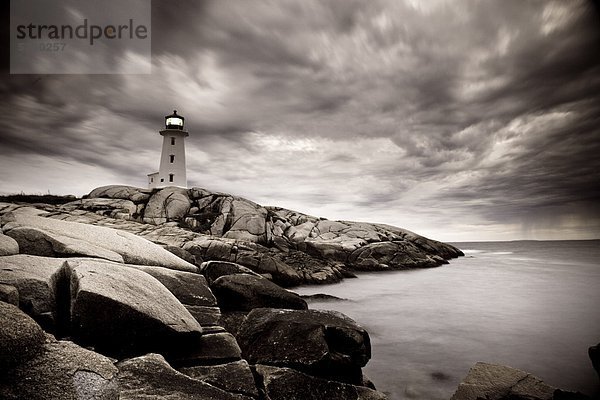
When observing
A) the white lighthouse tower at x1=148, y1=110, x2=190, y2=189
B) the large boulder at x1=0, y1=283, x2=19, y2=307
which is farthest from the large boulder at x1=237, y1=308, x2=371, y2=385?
the white lighthouse tower at x1=148, y1=110, x2=190, y2=189

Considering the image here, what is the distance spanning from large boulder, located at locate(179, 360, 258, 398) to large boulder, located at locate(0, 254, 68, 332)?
1770mm

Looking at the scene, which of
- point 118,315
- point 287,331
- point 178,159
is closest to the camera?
point 118,315

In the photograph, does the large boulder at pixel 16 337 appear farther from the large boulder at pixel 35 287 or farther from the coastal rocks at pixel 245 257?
the coastal rocks at pixel 245 257

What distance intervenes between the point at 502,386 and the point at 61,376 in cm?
598

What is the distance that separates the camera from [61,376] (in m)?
2.64

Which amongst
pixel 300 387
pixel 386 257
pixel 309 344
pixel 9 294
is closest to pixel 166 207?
pixel 386 257

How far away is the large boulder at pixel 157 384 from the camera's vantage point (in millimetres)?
2859

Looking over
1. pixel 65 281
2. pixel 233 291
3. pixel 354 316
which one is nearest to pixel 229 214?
pixel 354 316

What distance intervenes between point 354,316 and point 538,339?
5780 millimetres

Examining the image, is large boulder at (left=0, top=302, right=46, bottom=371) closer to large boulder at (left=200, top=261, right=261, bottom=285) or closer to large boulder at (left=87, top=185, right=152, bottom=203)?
large boulder at (left=200, top=261, right=261, bottom=285)

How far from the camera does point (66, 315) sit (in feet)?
12.4

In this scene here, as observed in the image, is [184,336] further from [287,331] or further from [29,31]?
[29,31]

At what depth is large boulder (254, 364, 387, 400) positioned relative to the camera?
3824 mm

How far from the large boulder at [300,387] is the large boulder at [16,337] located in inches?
99.2
